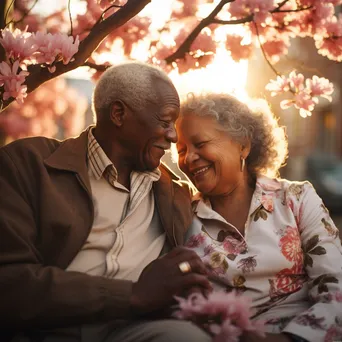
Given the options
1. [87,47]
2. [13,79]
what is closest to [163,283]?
[13,79]

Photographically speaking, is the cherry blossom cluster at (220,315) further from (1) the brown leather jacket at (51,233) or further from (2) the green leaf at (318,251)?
(2) the green leaf at (318,251)

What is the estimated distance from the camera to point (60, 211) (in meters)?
2.60

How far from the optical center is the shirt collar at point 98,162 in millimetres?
2863

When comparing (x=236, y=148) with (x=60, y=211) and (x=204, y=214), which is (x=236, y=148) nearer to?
→ (x=204, y=214)

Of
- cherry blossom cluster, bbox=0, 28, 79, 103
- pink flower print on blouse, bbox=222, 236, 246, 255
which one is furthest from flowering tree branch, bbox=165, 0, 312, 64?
pink flower print on blouse, bbox=222, 236, 246, 255

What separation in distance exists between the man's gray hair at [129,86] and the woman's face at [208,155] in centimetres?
28

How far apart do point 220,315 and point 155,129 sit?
92 centimetres

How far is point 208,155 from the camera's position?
303 centimetres

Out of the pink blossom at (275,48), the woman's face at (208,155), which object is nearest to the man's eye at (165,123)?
the woman's face at (208,155)

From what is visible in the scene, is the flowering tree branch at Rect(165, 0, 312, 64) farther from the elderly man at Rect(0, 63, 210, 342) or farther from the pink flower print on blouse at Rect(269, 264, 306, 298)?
the pink flower print on blouse at Rect(269, 264, 306, 298)

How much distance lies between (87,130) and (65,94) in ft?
21.0

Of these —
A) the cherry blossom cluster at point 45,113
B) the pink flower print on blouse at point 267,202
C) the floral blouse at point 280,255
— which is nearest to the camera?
the floral blouse at point 280,255

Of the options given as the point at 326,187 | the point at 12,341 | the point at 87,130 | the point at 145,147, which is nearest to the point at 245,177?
the point at 145,147

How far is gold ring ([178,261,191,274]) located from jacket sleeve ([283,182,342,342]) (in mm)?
509
